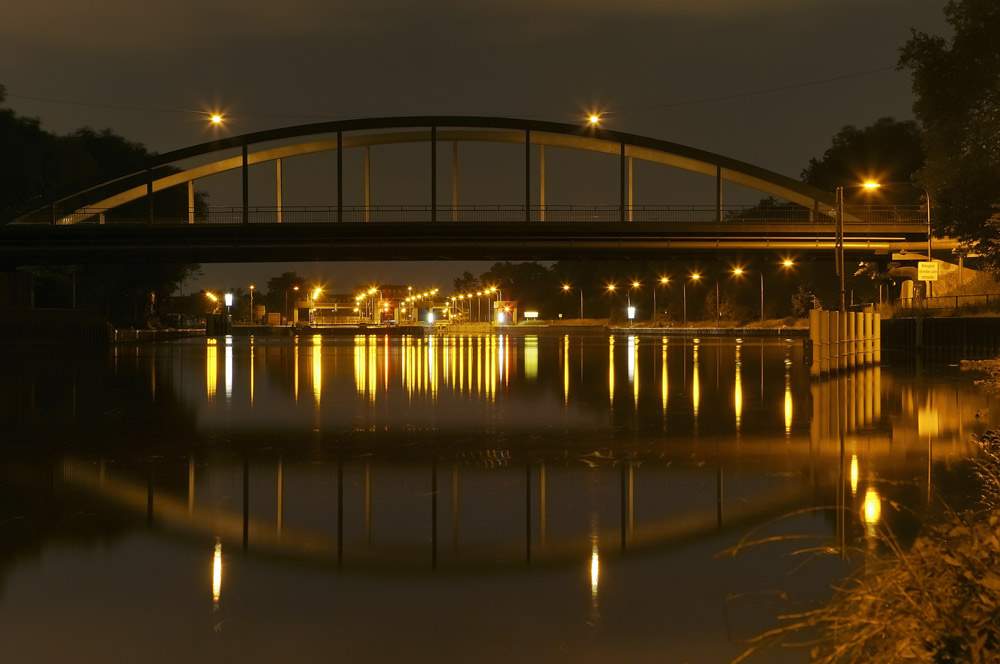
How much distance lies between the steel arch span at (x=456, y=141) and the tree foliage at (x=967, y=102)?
2211cm

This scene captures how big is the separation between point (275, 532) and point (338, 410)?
12030 mm

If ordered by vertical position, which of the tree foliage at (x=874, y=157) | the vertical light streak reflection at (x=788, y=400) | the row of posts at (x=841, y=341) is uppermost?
the tree foliage at (x=874, y=157)

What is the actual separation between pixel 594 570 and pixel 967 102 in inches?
1738

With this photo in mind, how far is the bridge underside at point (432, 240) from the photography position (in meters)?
63.8

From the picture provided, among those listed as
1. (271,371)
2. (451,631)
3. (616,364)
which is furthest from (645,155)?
(451,631)

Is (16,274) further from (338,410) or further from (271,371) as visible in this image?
(338,410)

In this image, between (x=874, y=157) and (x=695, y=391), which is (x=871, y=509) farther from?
(x=874, y=157)

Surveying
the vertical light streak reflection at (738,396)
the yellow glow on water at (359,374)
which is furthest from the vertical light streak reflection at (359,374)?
the vertical light streak reflection at (738,396)

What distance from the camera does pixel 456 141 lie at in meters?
81.4

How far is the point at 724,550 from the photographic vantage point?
8078mm

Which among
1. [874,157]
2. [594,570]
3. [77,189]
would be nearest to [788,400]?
[594,570]

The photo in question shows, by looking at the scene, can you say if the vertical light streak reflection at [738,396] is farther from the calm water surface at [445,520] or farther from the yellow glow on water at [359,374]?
the yellow glow on water at [359,374]

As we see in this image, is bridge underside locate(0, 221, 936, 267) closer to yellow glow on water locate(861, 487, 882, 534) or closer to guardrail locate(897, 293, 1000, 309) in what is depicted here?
guardrail locate(897, 293, 1000, 309)

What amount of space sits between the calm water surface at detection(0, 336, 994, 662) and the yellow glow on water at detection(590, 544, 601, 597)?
0.03 metres
